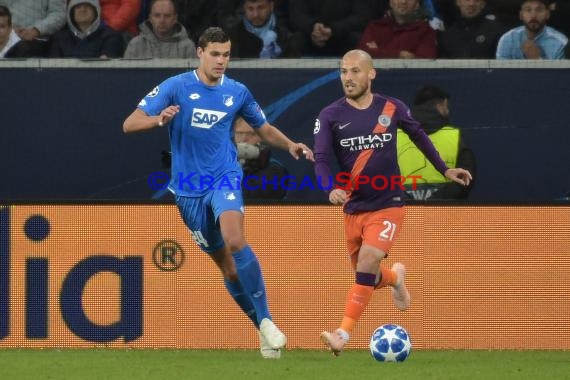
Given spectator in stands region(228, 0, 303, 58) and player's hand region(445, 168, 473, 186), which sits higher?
spectator in stands region(228, 0, 303, 58)

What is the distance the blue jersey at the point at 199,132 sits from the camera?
9.30m

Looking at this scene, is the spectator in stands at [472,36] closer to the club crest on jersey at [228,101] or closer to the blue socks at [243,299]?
the club crest on jersey at [228,101]

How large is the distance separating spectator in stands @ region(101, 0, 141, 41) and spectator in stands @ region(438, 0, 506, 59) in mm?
2978

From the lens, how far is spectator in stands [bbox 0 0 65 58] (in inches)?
504

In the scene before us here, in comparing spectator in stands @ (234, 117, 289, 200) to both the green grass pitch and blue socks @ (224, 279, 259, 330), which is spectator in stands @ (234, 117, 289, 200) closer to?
the green grass pitch

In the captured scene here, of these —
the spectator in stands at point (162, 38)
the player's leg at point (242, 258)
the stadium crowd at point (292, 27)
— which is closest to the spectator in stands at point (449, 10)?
the stadium crowd at point (292, 27)

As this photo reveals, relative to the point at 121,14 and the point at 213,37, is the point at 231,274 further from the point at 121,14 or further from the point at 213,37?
the point at 121,14

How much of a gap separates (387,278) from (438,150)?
6.58ft

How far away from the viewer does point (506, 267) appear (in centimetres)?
1055

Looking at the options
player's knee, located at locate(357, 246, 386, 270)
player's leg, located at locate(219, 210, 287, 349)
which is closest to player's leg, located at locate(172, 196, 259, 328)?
player's leg, located at locate(219, 210, 287, 349)

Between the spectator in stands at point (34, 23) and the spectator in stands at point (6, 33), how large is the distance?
0.06m

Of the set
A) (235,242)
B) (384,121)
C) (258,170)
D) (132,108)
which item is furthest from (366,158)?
(132,108)

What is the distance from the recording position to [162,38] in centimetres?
1268

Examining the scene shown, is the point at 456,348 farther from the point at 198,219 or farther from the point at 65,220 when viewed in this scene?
the point at 65,220
